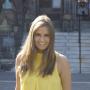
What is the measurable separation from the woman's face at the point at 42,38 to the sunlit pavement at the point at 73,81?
10806 millimetres

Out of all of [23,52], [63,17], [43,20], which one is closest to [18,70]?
[23,52]

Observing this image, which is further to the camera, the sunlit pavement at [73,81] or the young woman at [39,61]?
the sunlit pavement at [73,81]

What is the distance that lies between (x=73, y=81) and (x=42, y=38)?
504 inches

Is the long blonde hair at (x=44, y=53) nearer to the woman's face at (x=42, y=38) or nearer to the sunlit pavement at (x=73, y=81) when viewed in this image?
the woman's face at (x=42, y=38)

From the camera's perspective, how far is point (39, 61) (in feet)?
11.8

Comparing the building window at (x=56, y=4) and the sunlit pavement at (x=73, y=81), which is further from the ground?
the building window at (x=56, y=4)

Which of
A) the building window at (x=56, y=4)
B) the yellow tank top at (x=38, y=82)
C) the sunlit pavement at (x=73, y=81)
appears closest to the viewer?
the yellow tank top at (x=38, y=82)

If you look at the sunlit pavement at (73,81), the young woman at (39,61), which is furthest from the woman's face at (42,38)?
the sunlit pavement at (73,81)

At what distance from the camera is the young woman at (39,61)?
3.56 meters

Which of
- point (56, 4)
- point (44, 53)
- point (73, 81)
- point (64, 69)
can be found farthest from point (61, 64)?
point (56, 4)

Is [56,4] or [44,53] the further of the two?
[56,4]

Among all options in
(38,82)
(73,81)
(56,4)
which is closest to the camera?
(38,82)

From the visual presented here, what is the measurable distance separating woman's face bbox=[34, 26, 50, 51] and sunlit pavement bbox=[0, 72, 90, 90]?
1081cm

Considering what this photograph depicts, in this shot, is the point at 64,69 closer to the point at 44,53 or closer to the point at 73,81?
the point at 44,53
